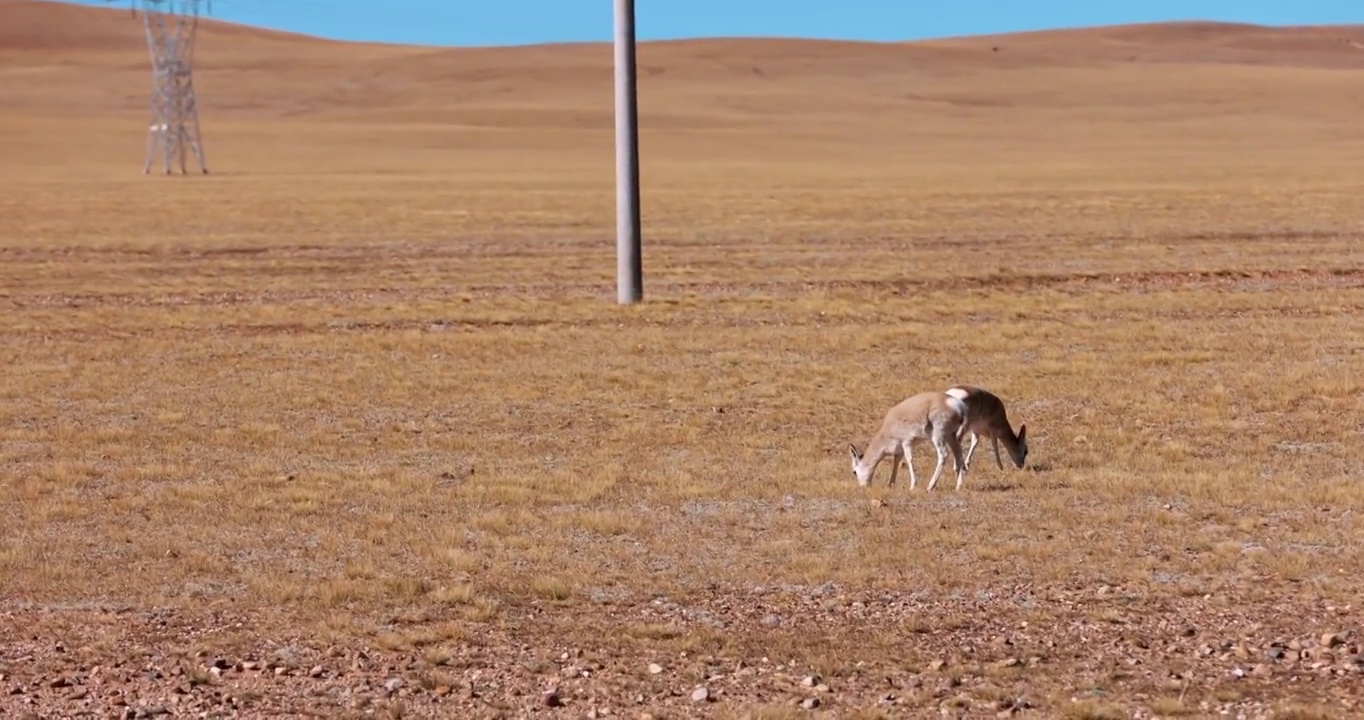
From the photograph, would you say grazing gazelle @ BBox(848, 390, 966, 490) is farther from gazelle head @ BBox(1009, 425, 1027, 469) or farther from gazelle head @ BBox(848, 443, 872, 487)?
gazelle head @ BBox(1009, 425, 1027, 469)

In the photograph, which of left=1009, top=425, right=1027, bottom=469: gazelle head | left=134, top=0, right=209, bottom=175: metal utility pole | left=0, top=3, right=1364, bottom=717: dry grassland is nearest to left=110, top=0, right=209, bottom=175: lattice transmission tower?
left=134, top=0, right=209, bottom=175: metal utility pole

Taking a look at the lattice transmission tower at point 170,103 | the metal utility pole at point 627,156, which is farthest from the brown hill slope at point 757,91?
the metal utility pole at point 627,156

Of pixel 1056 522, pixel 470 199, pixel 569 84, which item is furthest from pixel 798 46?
pixel 1056 522

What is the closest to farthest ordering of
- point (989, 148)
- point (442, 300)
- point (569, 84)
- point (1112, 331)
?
point (1112, 331) → point (442, 300) → point (989, 148) → point (569, 84)

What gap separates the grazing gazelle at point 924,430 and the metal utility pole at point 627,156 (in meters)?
11.6

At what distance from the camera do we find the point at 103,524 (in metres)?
10.4

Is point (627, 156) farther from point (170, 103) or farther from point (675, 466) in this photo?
point (170, 103)

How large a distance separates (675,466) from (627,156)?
411 inches

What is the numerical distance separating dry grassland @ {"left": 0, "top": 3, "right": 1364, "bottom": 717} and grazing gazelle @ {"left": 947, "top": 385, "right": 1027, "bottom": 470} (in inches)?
12.7

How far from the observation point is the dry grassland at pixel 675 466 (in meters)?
7.41

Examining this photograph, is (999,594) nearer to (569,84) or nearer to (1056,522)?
(1056,522)

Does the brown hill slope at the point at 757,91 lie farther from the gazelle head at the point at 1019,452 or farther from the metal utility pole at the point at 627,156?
the gazelle head at the point at 1019,452

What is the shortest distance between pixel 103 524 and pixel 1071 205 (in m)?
34.6

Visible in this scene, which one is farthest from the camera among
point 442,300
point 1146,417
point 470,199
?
point 470,199
